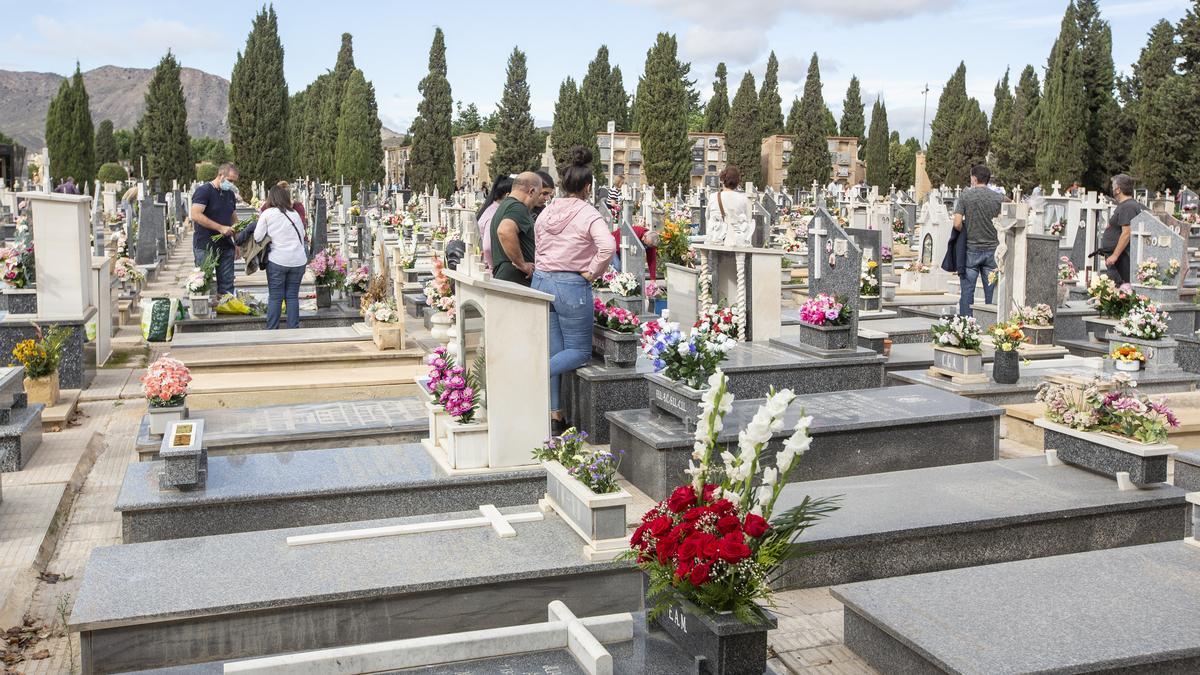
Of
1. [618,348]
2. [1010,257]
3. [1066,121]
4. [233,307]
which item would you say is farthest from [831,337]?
[1066,121]

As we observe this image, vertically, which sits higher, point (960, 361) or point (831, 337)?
point (831, 337)

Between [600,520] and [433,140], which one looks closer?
[600,520]

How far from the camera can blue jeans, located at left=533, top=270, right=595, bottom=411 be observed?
782 centimetres

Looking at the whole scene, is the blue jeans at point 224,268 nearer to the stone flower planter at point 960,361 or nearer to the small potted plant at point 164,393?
the small potted plant at point 164,393

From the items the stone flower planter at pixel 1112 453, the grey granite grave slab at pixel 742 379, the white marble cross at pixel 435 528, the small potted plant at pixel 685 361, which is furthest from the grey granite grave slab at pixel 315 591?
the grey granite grave slab at pixel 742 379

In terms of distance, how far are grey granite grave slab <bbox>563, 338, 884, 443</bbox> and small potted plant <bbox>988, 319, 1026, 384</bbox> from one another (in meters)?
0.98

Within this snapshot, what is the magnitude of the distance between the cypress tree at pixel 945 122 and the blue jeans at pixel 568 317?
57826mm

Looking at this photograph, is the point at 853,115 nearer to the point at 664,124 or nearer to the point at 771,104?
the point at 771,104

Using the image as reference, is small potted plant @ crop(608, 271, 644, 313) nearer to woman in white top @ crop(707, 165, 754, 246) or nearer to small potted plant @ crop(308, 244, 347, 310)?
woman in white top @ crop(707, 165, 754, 246)

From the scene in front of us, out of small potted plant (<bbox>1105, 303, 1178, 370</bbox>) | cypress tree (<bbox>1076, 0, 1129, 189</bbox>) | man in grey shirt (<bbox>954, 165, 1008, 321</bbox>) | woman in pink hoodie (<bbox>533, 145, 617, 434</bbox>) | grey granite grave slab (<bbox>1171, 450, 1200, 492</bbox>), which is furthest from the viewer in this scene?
cypress tree (<bbox>1076, 0, 1129, 189</bbox>)

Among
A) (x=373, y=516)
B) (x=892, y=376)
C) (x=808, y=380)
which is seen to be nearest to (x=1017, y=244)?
(x=892, y=376)

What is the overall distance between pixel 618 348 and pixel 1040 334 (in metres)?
5.08

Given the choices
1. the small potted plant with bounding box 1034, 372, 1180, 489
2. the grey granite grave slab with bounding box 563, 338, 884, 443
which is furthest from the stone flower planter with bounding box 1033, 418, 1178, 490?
the grey granite grave slab with bounding box 563, 338, 884, 443

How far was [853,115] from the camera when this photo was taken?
2830 inches
